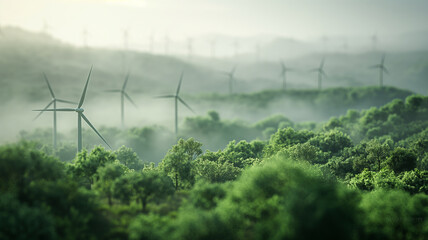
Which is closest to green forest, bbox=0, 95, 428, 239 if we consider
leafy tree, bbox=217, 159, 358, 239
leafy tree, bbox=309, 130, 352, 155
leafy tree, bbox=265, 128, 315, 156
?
leafy tree, bbox=217, 159, 358, 239

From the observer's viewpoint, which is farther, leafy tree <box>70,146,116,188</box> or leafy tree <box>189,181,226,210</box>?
leafy tree <box>70,146,116,188</box>

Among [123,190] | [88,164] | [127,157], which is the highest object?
[88,164]

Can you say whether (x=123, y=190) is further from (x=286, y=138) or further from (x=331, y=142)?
(x=331, y=142)

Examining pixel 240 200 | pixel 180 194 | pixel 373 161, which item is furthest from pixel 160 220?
pixel 373 161

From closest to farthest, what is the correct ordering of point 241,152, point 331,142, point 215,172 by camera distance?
point 215,172, point 241,152, point 331,142

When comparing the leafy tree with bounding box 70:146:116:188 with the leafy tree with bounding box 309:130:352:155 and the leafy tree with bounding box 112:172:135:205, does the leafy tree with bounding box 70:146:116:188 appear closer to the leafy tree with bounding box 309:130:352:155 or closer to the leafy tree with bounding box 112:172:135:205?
the leafy tree with bounding box 112:172:135:205

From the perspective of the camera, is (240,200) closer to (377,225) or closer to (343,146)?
(377,225)

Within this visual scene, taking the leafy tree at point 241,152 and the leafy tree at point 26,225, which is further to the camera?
the leafy tree at point 241,152

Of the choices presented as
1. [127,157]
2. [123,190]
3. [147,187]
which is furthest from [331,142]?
[123,190]

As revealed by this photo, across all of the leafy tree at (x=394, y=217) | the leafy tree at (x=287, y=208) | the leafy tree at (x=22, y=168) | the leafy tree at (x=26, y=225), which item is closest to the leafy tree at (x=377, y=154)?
the leafy tree at (x=394, y=217)

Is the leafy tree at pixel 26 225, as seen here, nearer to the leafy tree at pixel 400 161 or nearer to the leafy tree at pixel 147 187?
the leafy tree at pixel 147 187

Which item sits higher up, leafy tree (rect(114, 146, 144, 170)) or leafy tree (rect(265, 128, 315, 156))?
leafy tree (rect(265, 128, 315, 156))

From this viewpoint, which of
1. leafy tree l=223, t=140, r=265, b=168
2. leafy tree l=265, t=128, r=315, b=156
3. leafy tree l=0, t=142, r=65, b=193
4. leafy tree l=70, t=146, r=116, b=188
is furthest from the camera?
leafy tree l=265, t=128, r=315, b=156
